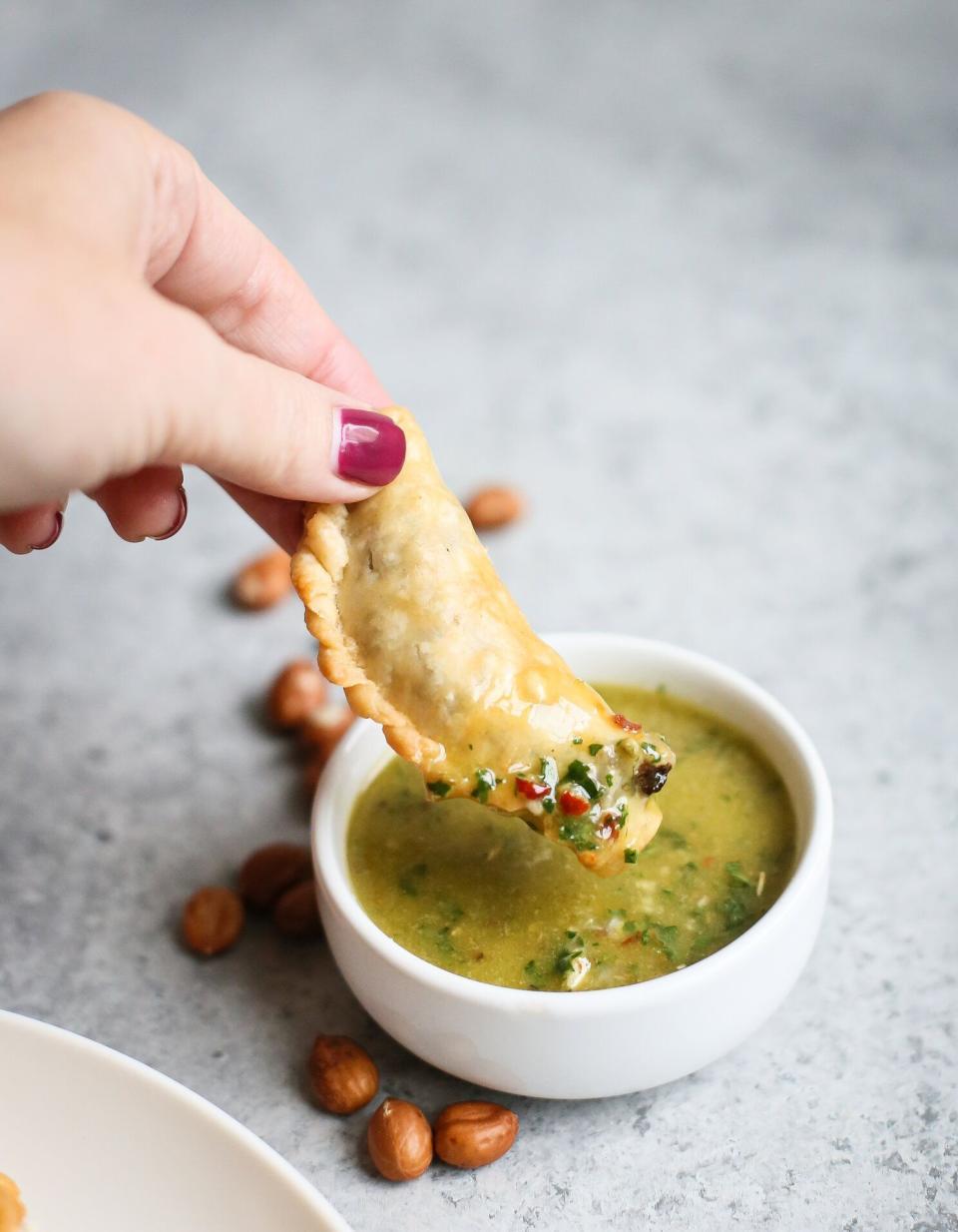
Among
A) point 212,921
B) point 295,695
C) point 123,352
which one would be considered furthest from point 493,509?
point 123,352

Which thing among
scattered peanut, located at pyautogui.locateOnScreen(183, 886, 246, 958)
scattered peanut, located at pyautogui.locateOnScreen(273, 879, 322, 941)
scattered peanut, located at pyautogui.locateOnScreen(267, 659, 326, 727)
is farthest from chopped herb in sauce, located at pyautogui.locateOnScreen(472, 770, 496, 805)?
scattered peanut, located at pyautogui.locateOnScreen(267, 659, 326, 727)

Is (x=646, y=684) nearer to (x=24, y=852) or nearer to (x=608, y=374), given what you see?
(x=24, y=852)

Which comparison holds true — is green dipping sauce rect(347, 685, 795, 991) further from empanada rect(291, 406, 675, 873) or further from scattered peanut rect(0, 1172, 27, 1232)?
scattered peanut rect(0, 1172, 27, 1232)

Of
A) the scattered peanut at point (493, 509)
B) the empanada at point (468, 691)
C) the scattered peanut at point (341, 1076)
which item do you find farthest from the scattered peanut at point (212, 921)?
the scattered peanut at point (493, 509)

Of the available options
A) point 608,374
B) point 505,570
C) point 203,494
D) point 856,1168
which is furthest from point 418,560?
point 608,374

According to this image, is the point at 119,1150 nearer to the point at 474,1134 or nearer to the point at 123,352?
the point at 474,1134

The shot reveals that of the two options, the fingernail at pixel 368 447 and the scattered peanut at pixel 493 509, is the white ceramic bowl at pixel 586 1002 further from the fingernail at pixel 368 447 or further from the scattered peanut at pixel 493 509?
the scattered peanut at pixel 493 509
